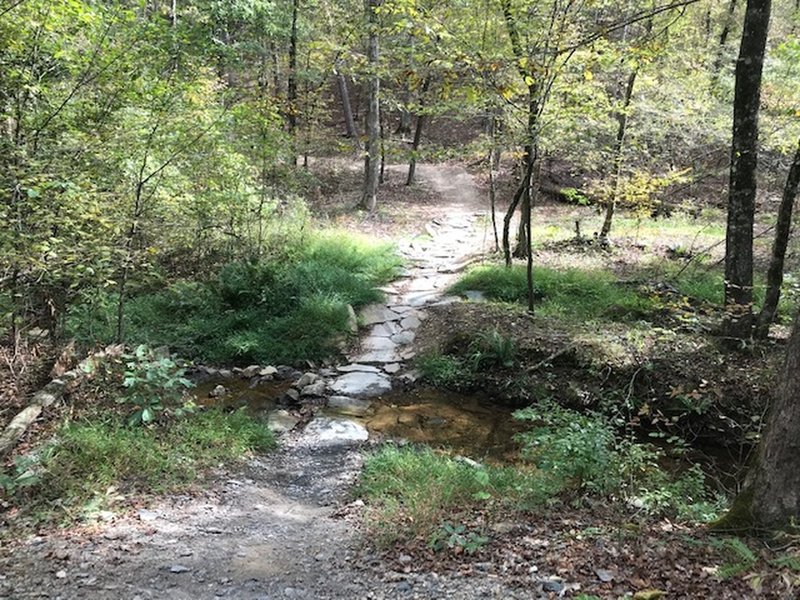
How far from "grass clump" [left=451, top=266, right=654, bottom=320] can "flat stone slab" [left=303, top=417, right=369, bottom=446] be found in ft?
13.9

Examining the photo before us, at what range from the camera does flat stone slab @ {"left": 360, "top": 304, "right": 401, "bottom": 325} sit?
10.1m

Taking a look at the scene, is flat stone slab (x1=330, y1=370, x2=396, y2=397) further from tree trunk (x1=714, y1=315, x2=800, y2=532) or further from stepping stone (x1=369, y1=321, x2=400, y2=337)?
tree trunk (x1=714, y1=315, x2=800, y2=532)

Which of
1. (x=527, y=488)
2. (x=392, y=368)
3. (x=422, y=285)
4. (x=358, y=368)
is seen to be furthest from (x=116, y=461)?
(x=422, y=285)

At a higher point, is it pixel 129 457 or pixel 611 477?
pixel 611 477

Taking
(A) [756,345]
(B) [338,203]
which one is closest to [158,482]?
(A) [756,345]

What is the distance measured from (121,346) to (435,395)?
13.5 feet

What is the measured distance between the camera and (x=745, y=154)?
6988 mm

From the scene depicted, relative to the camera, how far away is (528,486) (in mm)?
4523

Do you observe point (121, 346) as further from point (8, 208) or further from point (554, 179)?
point (554, 179)

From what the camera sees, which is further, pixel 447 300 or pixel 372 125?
pixel 372 125

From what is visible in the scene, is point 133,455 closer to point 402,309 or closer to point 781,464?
point 781,464

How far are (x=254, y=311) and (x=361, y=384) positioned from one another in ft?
8.93

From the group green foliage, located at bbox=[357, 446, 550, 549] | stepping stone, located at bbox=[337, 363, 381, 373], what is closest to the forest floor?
green foliage, located at bbox=[357, 446, 550, 549]

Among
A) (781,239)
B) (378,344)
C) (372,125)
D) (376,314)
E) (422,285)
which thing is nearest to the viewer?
(781,239)
